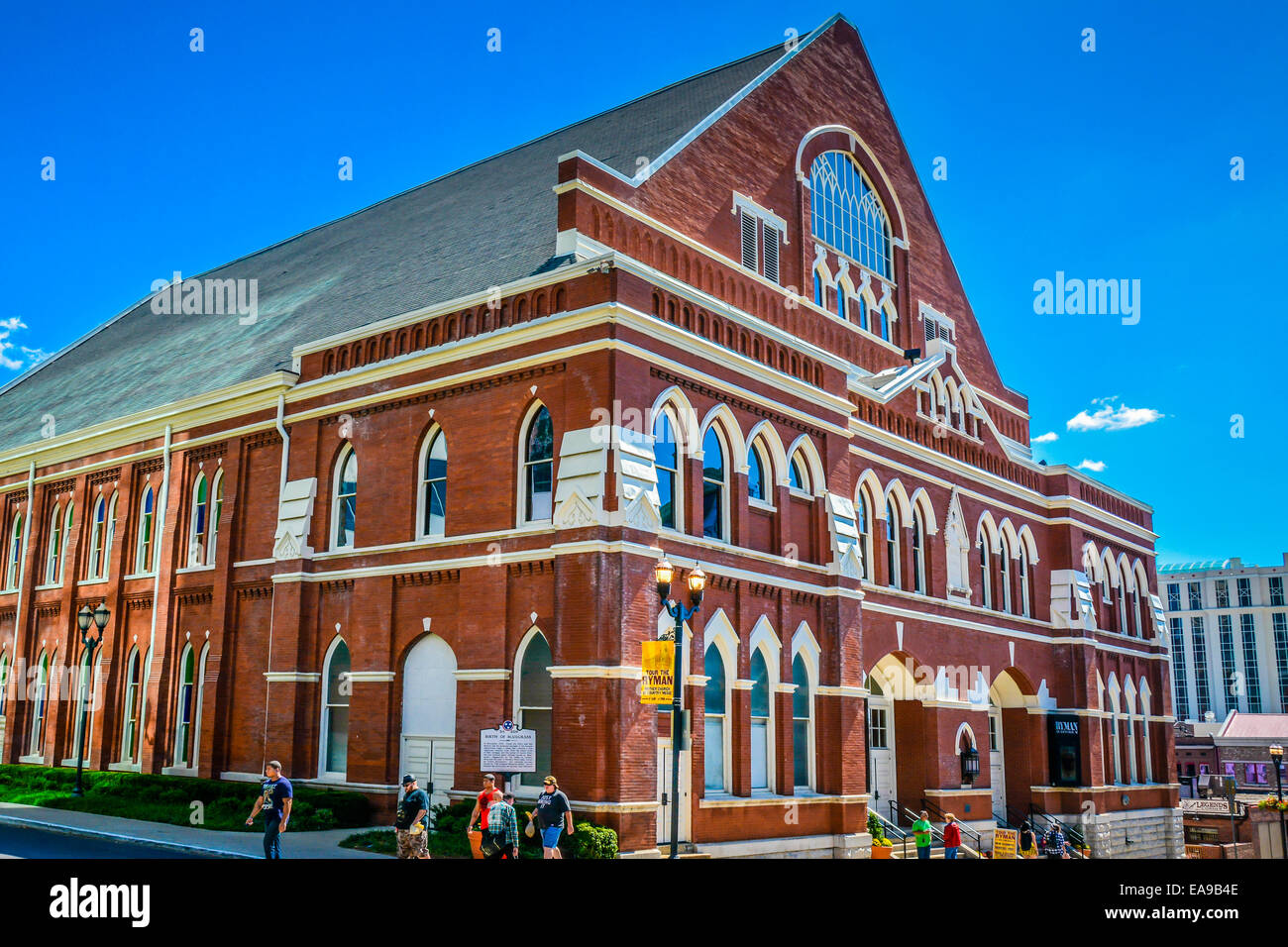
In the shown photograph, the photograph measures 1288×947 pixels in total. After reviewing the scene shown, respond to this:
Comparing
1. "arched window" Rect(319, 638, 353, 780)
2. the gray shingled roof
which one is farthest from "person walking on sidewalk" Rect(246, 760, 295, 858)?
the gray shingled roof

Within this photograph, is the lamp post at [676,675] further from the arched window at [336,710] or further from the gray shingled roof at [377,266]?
the arched window at [336,710]

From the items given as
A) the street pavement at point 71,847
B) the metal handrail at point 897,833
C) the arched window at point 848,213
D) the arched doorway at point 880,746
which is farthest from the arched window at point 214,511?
the metal handrail at point 897,833

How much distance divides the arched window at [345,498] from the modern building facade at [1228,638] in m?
119

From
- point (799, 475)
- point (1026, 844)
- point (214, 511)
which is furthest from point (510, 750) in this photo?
point (1026, 844)

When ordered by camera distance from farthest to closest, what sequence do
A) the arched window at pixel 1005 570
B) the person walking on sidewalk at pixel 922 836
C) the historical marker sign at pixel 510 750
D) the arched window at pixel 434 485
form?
1. the arched window at pixel 1005 570
2. the arched window at pixel 434 485
3. the person walking on sidewalk at pixel 922 836
4. the historical marker sign at pixel 510 750

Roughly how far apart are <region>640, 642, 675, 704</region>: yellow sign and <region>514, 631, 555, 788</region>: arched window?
209cm

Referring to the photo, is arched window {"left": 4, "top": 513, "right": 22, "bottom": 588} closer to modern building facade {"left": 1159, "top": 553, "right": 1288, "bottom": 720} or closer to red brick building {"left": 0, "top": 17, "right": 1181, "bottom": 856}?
red brick building {"left": 0, "top": 17, "right": 1181, "bottom": 856}

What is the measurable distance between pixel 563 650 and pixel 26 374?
3446 centimetres

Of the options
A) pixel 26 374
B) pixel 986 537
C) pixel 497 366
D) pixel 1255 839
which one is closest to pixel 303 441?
pixel 497 366

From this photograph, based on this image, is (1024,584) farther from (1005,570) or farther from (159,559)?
(159,559)

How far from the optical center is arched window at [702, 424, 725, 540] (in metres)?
22.4

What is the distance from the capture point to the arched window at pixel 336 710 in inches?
939

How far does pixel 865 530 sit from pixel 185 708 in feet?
55.7

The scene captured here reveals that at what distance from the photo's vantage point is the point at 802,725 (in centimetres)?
2389
